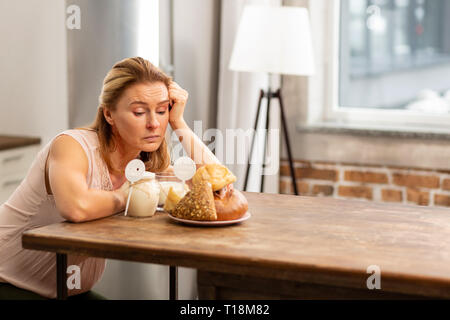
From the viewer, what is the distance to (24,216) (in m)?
1.84

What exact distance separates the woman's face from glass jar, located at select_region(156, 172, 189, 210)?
83 millimetres

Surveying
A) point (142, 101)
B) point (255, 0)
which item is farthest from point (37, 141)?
point (255, 0)

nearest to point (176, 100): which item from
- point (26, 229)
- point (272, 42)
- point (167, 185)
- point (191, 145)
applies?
point (191, 145)

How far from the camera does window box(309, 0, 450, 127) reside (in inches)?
135

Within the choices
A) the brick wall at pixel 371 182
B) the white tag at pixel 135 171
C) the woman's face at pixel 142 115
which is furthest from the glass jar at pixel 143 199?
the brick wall at pixel 371 182

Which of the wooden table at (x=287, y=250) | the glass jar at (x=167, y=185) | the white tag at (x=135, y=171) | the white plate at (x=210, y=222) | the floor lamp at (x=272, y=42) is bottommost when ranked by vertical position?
the wooden table at (x=287, y=250)

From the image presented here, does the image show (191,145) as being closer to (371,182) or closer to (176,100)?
(176,100)

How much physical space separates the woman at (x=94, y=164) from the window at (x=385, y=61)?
6.07ft

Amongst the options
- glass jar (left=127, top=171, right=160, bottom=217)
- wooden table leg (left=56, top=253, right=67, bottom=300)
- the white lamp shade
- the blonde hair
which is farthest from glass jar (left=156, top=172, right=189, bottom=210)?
the white lamp shade

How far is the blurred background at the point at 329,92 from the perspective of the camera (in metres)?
3.00

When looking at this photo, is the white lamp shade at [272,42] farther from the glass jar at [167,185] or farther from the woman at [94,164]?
the glass jar at [167,185]
